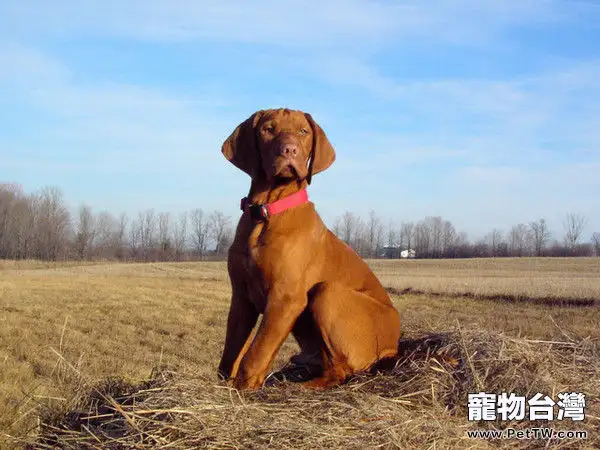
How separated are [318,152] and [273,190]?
33 centimetres

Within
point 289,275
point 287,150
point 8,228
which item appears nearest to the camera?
point 287,150

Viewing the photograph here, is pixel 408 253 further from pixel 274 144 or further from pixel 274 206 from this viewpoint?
pixel 274 144

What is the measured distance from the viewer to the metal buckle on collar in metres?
3.97

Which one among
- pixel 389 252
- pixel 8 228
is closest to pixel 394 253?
pixel 389 252

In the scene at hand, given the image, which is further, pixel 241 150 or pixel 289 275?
pixel 241 150

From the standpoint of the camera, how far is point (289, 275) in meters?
3.90

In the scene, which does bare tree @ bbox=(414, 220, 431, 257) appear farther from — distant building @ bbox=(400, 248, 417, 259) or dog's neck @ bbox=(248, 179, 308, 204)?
dog's neck @ bbox=(248, 179, 308, 204)

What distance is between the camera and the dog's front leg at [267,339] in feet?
12.5

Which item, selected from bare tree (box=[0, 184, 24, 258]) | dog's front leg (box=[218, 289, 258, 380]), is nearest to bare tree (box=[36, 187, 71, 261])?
bare tree (box=[0, 184, 24, 258])

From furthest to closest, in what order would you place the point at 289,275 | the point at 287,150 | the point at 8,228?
the point at 8,228, the point at 289,275, the point at 287,150

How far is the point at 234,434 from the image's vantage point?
2.93 m

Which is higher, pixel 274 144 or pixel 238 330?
pixel 274 144

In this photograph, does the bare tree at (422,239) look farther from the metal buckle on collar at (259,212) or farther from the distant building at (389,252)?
the metal buckle on collar at (259,212)

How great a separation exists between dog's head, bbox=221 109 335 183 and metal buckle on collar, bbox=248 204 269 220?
0.59 feet
